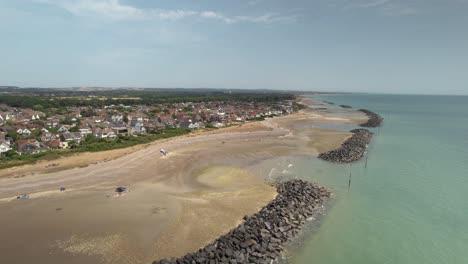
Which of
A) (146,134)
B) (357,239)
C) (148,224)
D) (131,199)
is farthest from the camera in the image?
(146,134)

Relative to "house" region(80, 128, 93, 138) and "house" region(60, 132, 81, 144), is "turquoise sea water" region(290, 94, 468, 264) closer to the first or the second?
"house" region(60, 132, 81, 144)

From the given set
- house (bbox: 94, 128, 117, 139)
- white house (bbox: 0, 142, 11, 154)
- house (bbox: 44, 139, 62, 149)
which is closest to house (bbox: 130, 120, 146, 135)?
house (bbox: 94, 128, 117, 139)

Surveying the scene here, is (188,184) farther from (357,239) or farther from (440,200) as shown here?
(440,200)

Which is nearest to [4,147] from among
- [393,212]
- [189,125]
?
[189,125]

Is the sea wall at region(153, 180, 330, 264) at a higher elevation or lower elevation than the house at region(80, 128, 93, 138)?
lower

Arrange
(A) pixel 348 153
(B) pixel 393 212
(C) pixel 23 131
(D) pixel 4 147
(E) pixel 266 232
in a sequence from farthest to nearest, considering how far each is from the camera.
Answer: (C) pixel 23 131, (D) pixel 4 147, (A) pixel 348 153, (B) pixel 393 212, (E) pixel 266 232

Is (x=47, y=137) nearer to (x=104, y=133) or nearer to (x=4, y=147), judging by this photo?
(x=4, y=147)

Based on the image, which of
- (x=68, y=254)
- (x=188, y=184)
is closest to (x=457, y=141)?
(x=188, y=184)
